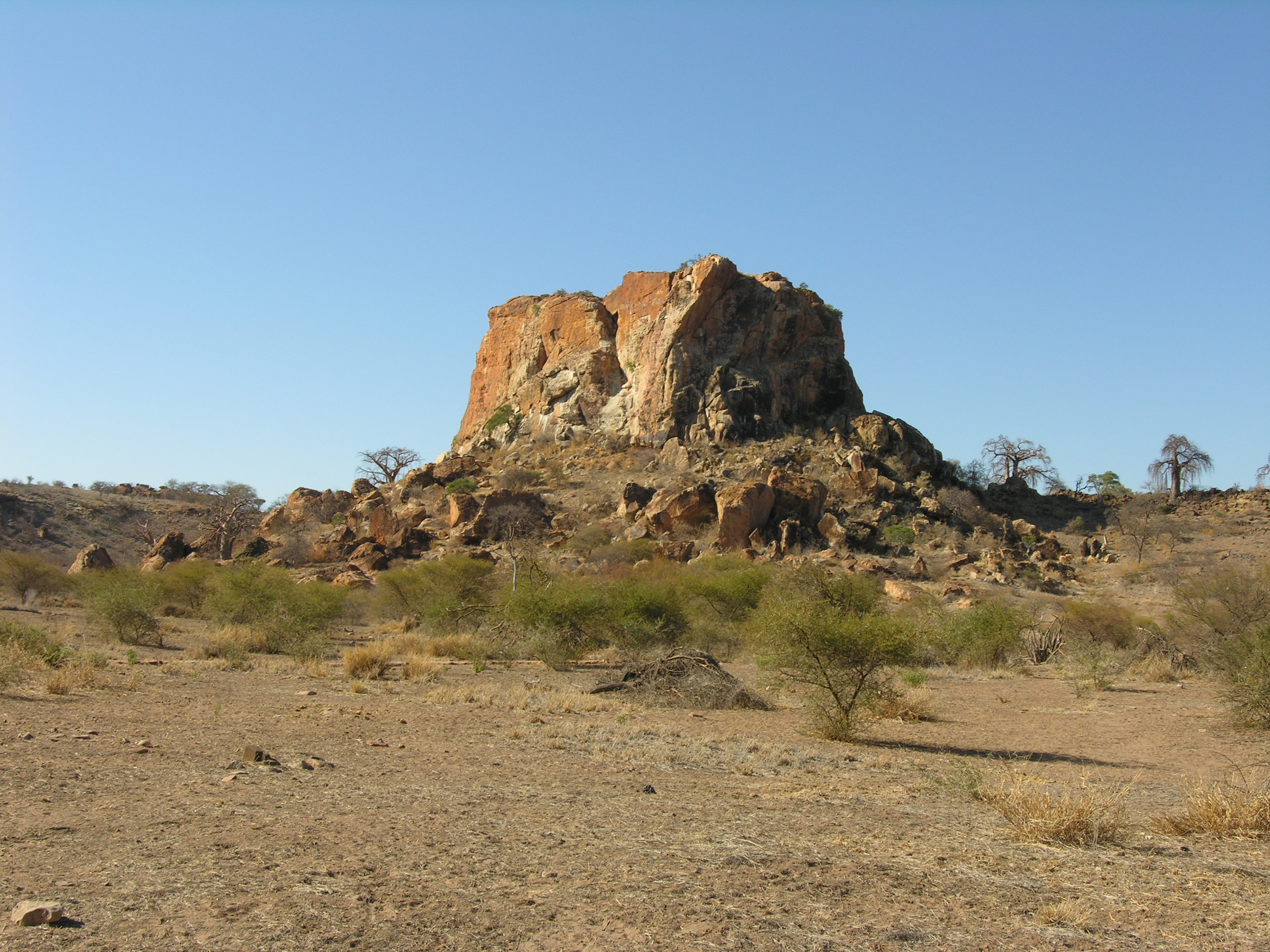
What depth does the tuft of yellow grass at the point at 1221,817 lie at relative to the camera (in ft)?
21.9

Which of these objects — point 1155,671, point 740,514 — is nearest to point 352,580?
point 740,514

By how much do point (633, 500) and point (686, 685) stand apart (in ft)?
90.9

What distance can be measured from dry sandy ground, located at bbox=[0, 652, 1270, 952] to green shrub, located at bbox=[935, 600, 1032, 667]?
442 inches

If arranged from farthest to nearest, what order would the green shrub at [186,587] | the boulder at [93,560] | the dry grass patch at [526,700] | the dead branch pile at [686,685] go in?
the boulder at [93,560], the green shrub at [186,587], the dead branch pile at [686,685], the dry grass patch at [526,700]

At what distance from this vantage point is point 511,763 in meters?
9.20

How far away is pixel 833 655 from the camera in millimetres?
12164

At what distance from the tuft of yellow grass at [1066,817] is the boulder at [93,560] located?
3675cm

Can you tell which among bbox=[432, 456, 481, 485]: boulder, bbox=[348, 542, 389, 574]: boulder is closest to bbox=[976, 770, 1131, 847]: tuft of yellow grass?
bbox=[348, 542, 389, 574]: boulder

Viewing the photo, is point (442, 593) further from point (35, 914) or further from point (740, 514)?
point (35, 914)

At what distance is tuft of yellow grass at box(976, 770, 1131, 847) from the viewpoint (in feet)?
20.9

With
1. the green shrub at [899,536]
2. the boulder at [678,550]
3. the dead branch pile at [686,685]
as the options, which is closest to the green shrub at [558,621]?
the dead branch pile at [686,685]

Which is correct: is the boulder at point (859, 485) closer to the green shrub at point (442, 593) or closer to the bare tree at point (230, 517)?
the green shrub at point (442, 593)

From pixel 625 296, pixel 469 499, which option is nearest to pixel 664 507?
pixel 469 499

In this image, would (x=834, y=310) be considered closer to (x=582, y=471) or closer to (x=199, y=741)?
(x=582, y=471)
